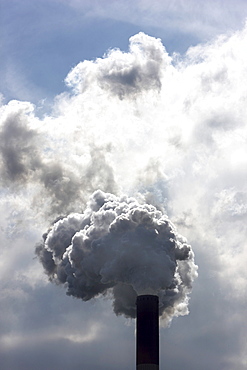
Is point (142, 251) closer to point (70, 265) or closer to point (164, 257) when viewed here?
point (164, 257)

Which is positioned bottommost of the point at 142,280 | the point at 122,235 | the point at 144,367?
the point at 144,367

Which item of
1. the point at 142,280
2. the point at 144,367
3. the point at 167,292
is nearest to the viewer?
the point at 144,367

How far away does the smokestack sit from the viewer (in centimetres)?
10056

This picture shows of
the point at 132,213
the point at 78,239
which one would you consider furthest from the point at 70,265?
the point at 132,213

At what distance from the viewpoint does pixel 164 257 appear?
110m

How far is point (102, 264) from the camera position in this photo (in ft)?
369

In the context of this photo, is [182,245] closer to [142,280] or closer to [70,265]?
[142,280]

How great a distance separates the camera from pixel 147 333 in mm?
101875

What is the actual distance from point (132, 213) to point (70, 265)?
15.8 meters

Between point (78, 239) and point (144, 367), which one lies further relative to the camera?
point (78, 239)

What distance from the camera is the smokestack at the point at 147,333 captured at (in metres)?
101

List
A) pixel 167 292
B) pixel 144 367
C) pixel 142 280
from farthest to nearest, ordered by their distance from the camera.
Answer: pixel 167 292 < pixel 142 280 < pixel 144 367

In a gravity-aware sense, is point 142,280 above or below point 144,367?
above

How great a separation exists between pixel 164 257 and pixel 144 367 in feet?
60.6
